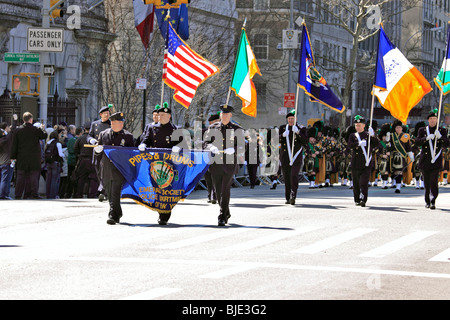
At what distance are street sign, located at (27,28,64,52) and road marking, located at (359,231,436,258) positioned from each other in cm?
1346

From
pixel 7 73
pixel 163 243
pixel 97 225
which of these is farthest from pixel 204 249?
pixel 7 73

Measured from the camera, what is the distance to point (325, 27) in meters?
78.7

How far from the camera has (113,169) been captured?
16.7 metres

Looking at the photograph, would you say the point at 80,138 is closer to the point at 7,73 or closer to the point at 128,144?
the point at 128,144

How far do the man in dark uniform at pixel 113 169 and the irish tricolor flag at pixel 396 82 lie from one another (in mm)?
7517

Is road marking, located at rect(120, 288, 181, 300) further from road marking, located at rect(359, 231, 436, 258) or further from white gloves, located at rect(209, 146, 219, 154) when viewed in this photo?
white gloves, located at rect(209, 146, 219, 154)

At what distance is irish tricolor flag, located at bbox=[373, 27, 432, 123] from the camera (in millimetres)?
22672

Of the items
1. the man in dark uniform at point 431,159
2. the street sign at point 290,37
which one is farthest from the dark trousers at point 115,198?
the street sign at point 290,37

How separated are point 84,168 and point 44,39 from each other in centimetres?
433

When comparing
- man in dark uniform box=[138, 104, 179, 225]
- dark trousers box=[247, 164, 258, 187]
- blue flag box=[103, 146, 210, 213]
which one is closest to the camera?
blue flag box=[103, 146, 210, 213]

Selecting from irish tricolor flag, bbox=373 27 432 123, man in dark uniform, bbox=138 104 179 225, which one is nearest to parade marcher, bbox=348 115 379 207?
irish tricolor flag, bbox=373 27 432 123

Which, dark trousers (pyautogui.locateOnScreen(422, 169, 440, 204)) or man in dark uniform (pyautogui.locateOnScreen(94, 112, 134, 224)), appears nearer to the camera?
man in dark uniform (pyautogui.locateOnScreen(94, 112, 134, 224))

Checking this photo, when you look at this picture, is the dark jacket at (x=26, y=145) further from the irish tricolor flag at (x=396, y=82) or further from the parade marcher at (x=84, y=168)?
the irish tricolor flag at (x=396, y=82)

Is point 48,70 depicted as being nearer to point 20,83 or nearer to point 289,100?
point 20,83
